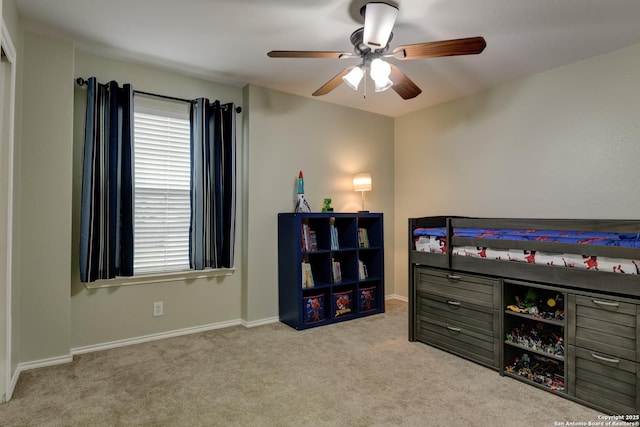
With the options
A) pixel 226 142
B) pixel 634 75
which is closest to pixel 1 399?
pixel 226 142

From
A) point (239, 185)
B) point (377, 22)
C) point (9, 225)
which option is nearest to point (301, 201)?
point (239, 185)

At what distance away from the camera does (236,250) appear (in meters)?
3.59

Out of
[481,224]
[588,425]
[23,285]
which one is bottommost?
[588,425]

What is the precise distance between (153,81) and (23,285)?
186 centimetres

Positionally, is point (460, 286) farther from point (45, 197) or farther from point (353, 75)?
point (45, 197)

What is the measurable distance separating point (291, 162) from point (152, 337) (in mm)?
2077

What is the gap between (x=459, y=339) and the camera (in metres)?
2.83

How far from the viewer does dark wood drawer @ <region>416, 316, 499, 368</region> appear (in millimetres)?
2611

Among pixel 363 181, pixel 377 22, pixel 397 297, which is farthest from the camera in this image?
pixel 397 297

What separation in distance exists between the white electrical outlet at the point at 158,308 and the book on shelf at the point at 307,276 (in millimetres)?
1271

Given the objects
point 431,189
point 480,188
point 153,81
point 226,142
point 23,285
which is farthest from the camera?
point 431,189

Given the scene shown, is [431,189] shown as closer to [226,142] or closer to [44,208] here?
[226,142]

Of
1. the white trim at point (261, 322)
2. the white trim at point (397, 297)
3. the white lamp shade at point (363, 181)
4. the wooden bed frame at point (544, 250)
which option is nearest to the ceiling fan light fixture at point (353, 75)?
the wooden bed frame at point (544, 250)

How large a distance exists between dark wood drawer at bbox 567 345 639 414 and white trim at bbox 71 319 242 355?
273 centimetres
